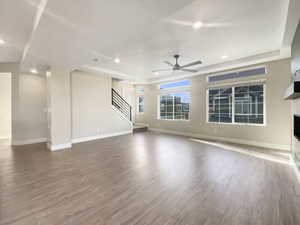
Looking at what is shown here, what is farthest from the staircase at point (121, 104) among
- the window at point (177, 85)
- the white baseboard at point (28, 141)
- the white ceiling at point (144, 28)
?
the white baseboard at point (28, 141)

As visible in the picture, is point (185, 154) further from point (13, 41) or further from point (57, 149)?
point (13, 41)

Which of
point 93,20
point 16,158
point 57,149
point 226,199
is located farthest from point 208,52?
point 16,158

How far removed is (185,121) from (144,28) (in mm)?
5278

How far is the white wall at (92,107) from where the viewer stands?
560cm

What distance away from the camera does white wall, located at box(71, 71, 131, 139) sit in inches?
220

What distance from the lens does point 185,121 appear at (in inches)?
278

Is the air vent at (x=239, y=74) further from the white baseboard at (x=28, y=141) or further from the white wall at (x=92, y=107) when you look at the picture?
the white baseboard at (x=28, y=141)

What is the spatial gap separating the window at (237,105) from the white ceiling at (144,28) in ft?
4.42

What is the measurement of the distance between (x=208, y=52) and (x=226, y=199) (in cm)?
388

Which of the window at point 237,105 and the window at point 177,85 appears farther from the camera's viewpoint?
the window at point 177,85

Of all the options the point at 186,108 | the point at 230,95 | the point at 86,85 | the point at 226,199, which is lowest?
the point at 226,199

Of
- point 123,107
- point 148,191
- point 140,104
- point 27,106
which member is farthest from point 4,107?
point 148,191

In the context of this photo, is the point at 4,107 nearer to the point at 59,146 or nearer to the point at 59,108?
the point at 59,108

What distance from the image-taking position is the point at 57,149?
4629mm
